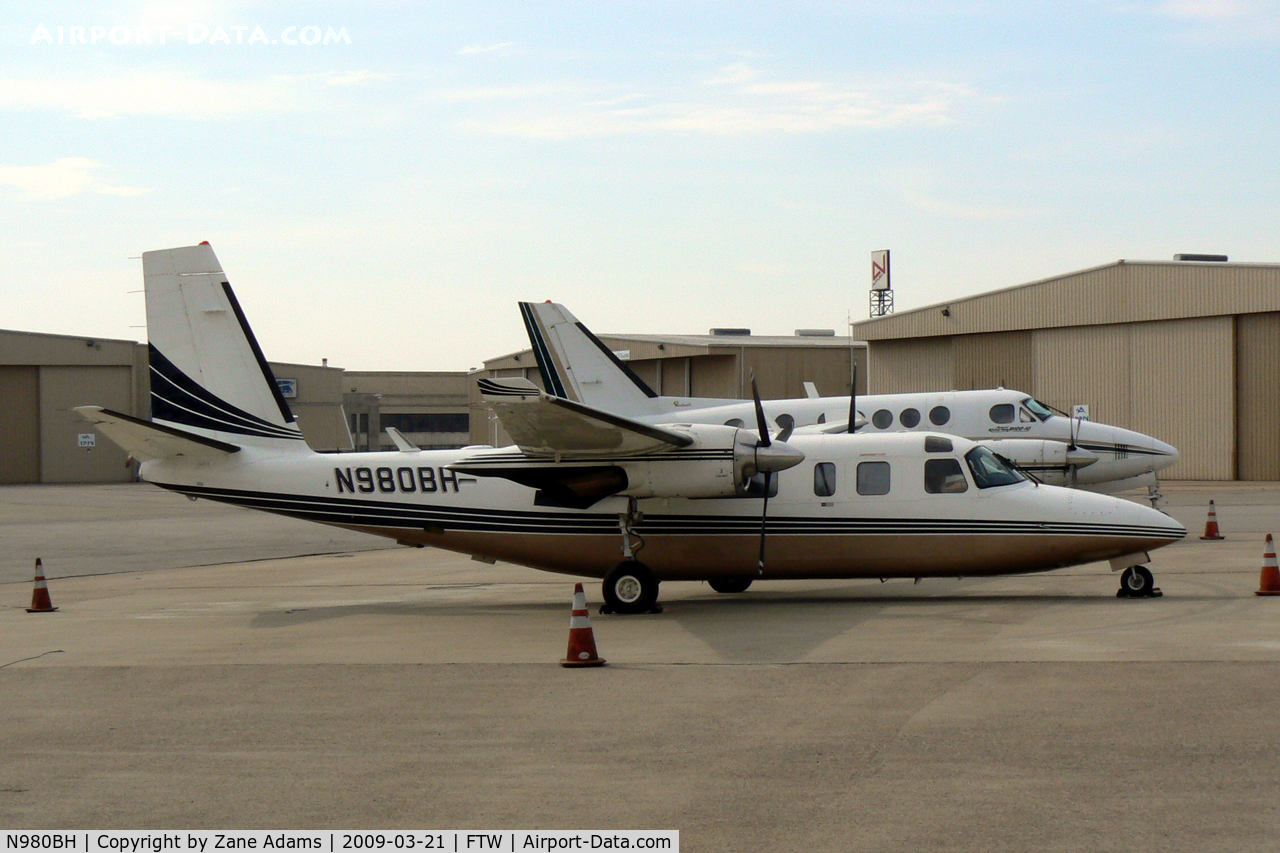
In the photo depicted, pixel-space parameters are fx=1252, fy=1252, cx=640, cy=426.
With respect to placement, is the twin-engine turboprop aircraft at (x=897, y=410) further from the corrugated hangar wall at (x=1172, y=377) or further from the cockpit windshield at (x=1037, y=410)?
the corrugated hangar wall at (x=1172, y=377)

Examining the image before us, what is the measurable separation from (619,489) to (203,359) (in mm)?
6509

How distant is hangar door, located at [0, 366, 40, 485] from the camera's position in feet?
228

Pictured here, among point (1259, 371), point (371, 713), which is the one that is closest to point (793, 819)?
point (371, 713)

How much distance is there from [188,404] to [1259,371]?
3947 centimetres

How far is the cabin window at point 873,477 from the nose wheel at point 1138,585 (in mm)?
3268

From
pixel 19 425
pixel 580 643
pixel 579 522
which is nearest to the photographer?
pixel 580 643

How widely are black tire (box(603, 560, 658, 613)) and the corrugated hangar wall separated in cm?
3516

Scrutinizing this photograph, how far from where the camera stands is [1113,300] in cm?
4947

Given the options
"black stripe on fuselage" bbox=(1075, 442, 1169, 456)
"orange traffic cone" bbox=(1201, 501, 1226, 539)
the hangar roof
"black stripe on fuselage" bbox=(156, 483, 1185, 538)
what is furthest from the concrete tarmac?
the hangar roof

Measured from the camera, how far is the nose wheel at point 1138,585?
1611 centimetres

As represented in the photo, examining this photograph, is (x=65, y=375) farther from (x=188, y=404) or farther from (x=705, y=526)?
(x=705, y=526)

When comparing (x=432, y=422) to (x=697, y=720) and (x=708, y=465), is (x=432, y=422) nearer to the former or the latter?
(x=708, y=465)

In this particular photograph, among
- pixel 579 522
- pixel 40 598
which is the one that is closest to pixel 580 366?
pixel 579 522

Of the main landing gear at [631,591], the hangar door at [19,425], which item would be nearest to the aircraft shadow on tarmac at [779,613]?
the main landing gear at [631,591]
